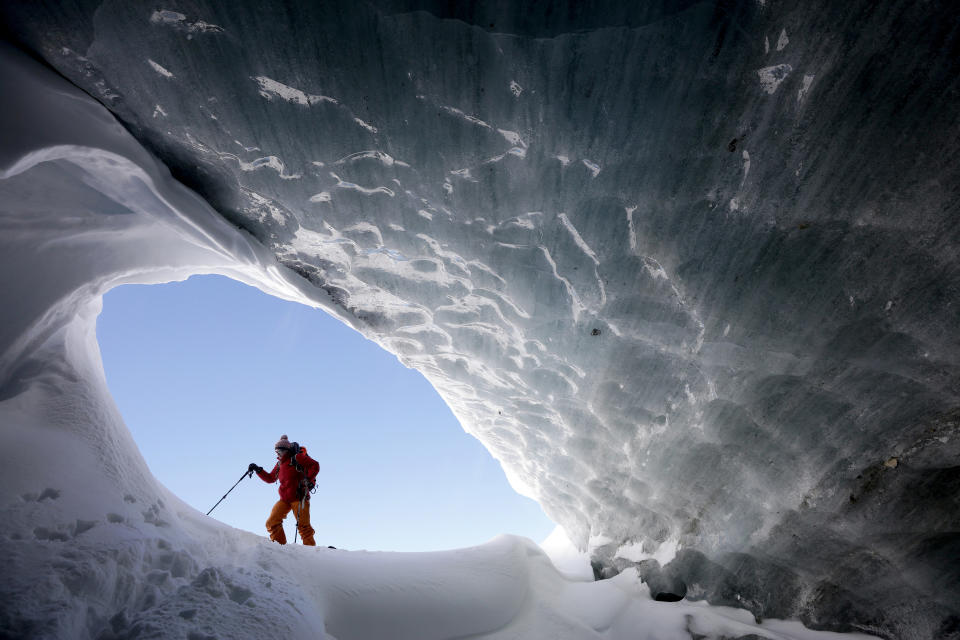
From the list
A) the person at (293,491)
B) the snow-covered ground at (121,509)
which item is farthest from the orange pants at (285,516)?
the snow-covered ground at (121,509)

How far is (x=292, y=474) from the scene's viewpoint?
4.49 metres

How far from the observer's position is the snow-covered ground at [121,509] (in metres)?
1.78

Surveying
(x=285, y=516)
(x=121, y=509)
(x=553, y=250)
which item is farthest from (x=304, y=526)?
(x=553, y=250)

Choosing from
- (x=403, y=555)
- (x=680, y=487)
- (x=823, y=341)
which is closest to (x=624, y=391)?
(x=680, y=487)

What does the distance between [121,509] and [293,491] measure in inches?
91.7

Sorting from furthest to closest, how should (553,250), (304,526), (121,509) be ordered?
(304,526) < (553,250) < (121,509)

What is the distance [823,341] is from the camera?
2.04 meters

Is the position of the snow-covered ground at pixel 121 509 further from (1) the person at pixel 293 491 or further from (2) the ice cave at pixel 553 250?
(1) the person at pixel 293 491

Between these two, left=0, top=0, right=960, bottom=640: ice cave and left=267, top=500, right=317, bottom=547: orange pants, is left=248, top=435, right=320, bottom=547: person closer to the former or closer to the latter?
left=267, top=500, right=317, bottom=547: orange pants

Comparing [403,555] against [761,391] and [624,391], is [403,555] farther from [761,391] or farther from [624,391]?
[761,391]

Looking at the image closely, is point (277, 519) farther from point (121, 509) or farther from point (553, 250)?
point (553, 250)

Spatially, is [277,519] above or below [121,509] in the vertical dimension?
above

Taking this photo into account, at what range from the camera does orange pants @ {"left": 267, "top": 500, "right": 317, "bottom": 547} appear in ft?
14.5

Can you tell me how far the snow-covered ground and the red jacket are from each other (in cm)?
129
